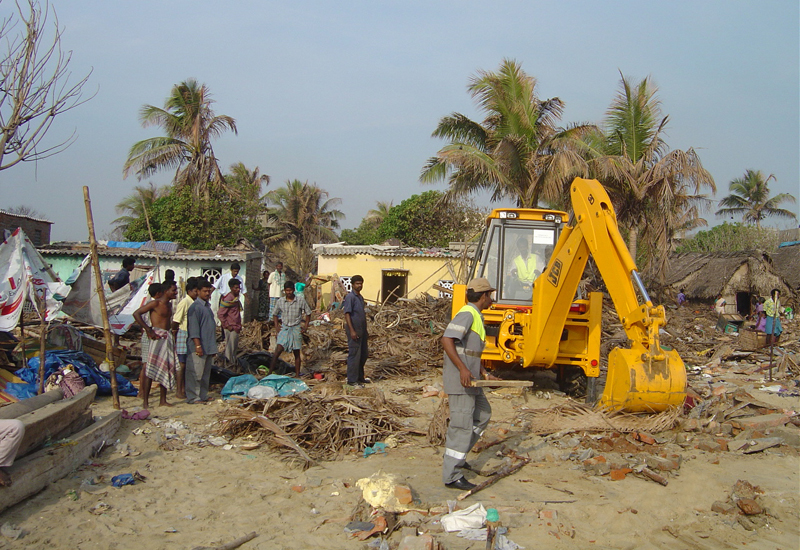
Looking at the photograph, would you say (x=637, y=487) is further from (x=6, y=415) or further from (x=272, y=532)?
(x=6, y=415)

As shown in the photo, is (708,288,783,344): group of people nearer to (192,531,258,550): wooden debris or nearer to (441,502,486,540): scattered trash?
(441,502,486,540): scattered trash

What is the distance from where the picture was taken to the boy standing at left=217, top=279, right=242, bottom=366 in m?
9.09

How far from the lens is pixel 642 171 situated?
1695 cm

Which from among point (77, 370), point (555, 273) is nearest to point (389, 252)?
point (77, 370)

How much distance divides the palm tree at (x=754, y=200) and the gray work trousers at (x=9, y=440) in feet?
147

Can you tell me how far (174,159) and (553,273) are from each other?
2069 centimetres

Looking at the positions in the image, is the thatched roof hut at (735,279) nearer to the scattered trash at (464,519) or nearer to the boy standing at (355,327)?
the boy standing at (355,327)

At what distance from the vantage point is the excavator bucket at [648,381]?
18.5 ft

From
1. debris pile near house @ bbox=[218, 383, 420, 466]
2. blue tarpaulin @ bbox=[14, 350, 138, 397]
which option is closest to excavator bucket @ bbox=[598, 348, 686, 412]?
debris pile near house @ bbox=[218, 383, 420, 466]

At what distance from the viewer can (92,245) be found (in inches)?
253

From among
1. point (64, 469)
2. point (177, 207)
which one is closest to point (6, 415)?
point (64, 469)

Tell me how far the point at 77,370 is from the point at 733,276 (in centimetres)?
2145

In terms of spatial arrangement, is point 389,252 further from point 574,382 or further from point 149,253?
point 574,382

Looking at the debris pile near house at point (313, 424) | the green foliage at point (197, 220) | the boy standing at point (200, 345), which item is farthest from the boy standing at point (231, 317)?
the green foliage at point (197, 220)
